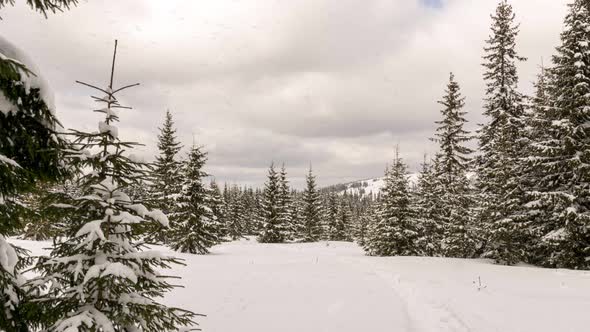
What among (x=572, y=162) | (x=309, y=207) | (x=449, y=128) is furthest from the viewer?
(x=309, y=207)

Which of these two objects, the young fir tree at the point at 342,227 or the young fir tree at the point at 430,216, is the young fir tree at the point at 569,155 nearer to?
the young fir tree at the point at 430,216

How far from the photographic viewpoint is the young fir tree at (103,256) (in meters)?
3.62

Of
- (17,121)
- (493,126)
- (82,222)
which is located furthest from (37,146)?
(493,126)

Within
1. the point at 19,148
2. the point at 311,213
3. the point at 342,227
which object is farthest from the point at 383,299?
the point at 342,227

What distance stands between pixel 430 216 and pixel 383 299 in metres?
19.9

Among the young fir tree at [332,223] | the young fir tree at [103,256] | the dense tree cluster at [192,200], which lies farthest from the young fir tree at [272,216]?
the young fir tree at [103,256]

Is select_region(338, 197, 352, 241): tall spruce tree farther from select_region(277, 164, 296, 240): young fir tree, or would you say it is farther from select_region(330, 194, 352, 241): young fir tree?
select_region(277, 164, 296, 240): young fir tree

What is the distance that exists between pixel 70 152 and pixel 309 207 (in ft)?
159

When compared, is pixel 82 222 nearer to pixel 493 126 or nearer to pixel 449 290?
pixel 449 290

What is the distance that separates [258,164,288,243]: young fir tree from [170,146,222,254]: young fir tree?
15.9 metres

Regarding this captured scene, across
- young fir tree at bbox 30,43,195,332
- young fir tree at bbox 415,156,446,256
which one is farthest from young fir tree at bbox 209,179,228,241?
young fir tree at bbox 30,43,195,332

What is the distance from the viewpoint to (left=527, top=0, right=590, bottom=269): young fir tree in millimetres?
17016

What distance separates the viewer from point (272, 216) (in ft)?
144

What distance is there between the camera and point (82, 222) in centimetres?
403
